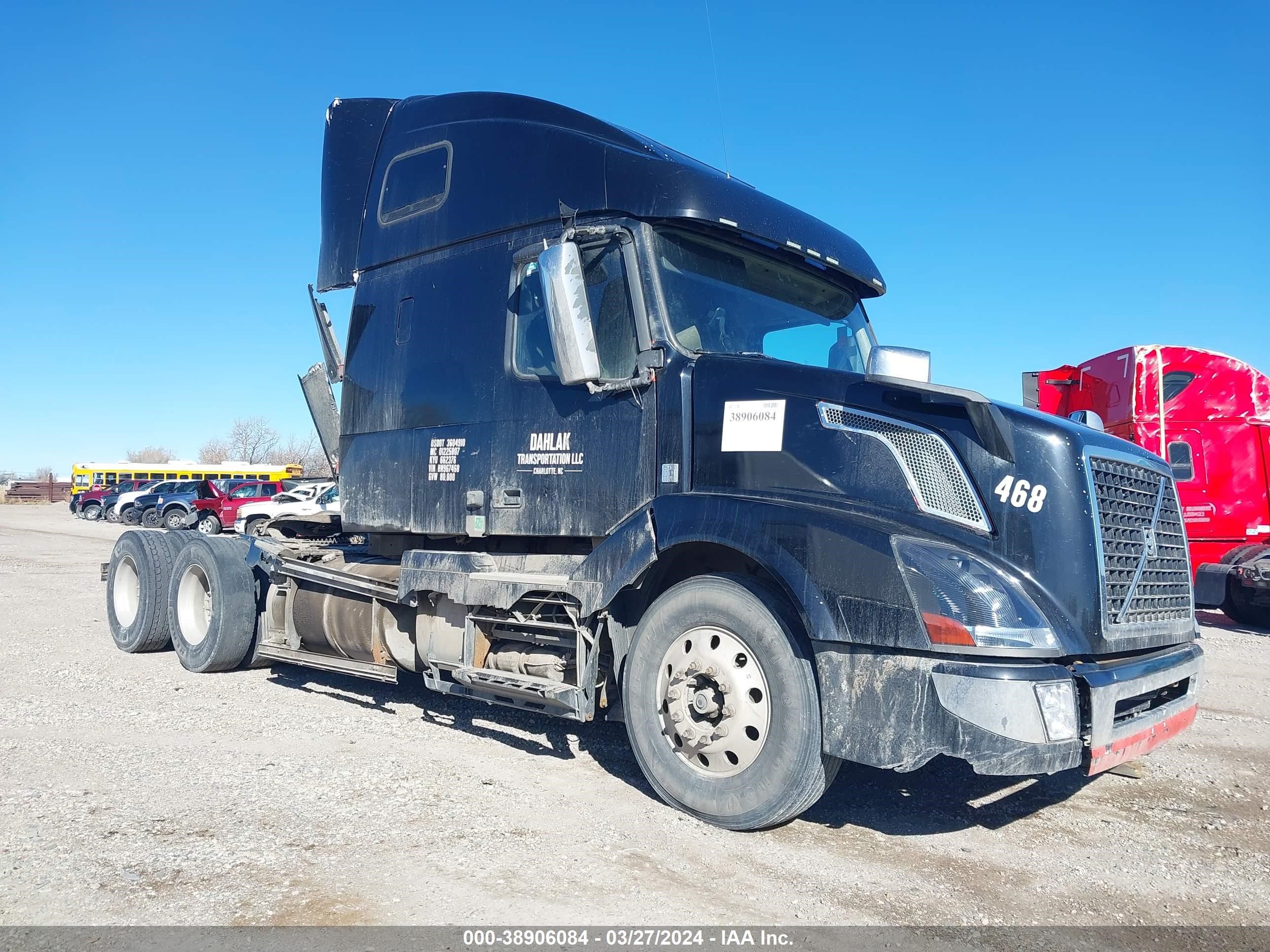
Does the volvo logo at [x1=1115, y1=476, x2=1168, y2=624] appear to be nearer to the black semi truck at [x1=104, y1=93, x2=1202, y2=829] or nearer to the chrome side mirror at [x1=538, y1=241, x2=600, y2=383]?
the black semi truck at [x1=104, y1=93, x2=1202, y2=829]

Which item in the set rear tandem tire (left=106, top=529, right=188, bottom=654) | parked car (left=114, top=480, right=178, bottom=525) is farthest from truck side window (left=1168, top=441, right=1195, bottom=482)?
parked car (left=114, top=480, right=178, bottom=525)

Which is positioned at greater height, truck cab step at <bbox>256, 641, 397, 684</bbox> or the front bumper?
the front bumper

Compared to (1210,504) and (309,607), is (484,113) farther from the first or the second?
(1210,504)

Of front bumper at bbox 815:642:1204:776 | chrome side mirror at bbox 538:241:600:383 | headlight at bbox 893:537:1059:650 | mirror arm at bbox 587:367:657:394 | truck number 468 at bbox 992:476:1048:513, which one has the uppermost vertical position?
chrome side mirror at bbox 538:241:600:383

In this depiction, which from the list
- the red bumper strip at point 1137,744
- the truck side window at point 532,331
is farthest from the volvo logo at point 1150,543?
the truck side window at point 532,331

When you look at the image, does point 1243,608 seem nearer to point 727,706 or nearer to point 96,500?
point 727,706

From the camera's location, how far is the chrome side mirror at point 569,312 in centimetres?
446

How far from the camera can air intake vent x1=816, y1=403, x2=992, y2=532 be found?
3.70m

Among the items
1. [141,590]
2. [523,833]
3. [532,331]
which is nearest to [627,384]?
[532,331]

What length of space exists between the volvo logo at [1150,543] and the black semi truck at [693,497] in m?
0.02

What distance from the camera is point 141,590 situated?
8453mm

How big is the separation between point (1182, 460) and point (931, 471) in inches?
387

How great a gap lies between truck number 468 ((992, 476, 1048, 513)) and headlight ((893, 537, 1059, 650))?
29 cm

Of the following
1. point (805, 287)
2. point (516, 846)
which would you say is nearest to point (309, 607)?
point (516, 846)
